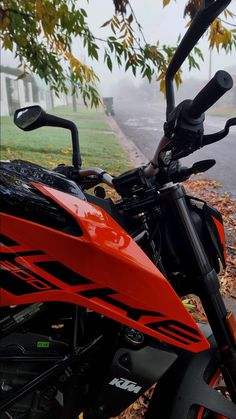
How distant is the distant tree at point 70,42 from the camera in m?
2.97

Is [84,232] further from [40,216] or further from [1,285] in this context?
[1,285]

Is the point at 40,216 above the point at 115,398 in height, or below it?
above

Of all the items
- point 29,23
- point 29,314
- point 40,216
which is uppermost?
point 29,23

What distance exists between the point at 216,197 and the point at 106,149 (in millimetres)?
5246

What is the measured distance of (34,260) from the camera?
999 millimetres

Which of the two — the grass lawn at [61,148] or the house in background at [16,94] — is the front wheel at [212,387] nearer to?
the grass lawn at [61,148]

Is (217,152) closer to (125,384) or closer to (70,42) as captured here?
(70,42)

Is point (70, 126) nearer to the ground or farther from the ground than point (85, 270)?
farther from the ground

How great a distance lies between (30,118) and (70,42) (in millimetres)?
2483

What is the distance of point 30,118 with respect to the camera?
58.8 inches

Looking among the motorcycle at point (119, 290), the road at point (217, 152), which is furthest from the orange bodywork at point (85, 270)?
the road at point (217, 152)

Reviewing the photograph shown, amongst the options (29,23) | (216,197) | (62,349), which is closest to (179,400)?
(62,349)

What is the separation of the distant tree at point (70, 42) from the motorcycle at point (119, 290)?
1828mm

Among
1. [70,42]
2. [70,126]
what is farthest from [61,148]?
[70,126]
